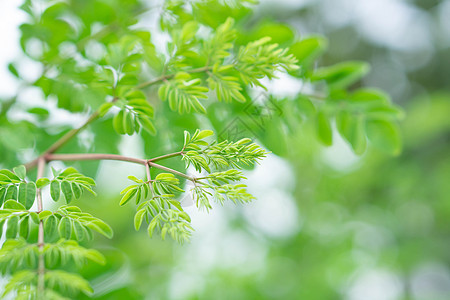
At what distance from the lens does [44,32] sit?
1.72 feet

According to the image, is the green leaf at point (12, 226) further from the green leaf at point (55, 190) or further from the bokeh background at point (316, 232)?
the bokeh background at point (316, 232)

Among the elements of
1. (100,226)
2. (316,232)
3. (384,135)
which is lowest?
(100,226)

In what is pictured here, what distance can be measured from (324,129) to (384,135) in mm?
84

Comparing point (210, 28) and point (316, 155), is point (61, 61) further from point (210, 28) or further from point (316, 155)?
point (316, 155)

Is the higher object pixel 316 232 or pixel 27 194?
pixel 316 232

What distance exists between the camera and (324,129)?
0.53 metres

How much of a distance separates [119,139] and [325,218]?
1.26m

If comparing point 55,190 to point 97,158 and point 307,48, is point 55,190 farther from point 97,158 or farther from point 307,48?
point 307,48

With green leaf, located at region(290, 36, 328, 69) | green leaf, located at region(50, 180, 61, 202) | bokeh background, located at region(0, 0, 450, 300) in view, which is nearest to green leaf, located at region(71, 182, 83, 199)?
green leaf, located at region(50, 180, 61, 202)

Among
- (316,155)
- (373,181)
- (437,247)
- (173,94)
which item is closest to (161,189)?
(173,94)

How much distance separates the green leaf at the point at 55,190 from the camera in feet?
0.99

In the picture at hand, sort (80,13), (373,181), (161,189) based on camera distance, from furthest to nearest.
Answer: (373,181) → (80,13) → (161,189)

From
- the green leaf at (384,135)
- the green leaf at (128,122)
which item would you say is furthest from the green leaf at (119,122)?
the green leaf at (384,135)

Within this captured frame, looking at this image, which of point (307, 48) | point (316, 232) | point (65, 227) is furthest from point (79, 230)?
point (316, 232)
